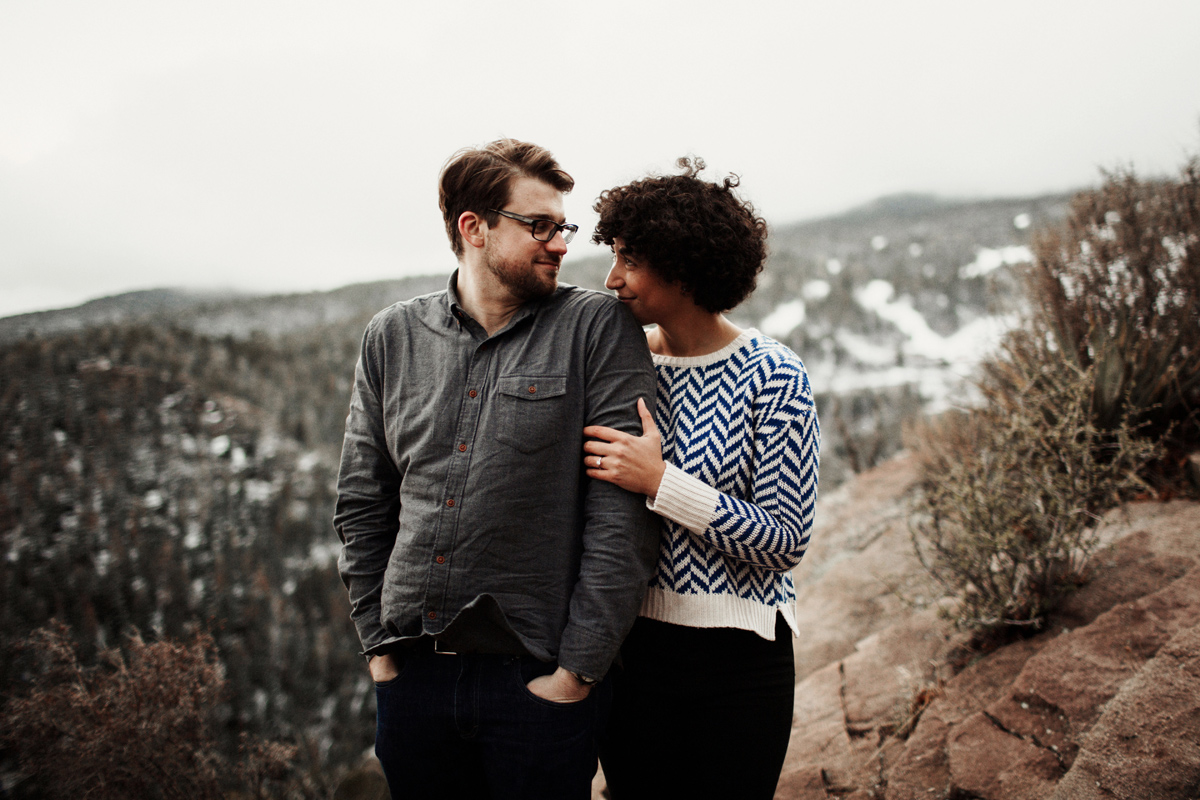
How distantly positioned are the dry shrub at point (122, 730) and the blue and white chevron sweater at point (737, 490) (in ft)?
7.85

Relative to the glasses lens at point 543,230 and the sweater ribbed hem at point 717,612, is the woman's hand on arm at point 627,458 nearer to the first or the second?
the sweater ribbed hem at point 717,612

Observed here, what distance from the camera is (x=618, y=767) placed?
1453 mm

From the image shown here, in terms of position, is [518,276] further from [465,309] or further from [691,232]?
[691,232]

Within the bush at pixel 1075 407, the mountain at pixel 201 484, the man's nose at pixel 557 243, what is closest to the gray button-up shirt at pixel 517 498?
the man's nose at pixel 557 243

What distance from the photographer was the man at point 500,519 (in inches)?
48.3

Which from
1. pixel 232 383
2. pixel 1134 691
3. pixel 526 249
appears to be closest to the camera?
pixel 526 249

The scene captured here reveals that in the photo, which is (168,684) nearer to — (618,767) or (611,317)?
(618,767)

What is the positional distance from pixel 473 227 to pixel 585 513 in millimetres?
797

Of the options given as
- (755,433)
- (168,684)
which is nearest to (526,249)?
(755,433)

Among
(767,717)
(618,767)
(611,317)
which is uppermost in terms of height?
(611,317)

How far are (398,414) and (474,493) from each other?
0.34 meters

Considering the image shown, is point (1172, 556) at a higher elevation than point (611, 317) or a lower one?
lower

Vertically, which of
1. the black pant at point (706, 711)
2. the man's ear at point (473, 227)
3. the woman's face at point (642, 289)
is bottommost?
the black pant at point (706, 711)

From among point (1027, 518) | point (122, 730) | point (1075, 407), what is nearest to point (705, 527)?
point (1027, 518)
